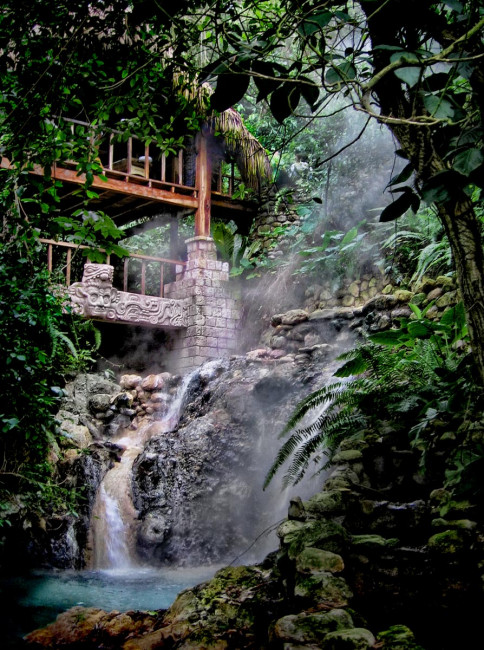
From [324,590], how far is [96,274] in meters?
9.12

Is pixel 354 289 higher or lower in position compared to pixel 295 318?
higher

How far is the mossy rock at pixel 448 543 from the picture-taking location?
3.02 m

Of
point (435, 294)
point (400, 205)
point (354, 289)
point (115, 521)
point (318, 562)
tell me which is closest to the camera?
point (400, 205)

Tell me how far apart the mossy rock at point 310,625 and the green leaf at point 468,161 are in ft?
6.36

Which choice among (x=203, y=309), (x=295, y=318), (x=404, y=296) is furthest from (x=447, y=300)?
(x=203, y=309)

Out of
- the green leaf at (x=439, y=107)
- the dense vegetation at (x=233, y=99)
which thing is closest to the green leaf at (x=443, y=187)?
the dense vegetation at (x=233, y=99)

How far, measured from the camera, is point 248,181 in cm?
1370

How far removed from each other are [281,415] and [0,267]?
419cm

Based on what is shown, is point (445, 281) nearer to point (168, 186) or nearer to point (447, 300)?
point (447, 300)

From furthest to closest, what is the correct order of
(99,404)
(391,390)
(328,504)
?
(99,404) < (391,390) < (328,504)

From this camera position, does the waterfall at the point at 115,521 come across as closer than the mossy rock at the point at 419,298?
Yes

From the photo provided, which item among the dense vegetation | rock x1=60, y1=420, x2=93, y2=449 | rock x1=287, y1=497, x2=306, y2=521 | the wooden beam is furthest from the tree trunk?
the wooden beam

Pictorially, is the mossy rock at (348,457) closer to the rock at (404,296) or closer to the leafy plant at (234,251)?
the rock at (404,296)

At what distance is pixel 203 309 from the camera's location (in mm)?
12492
